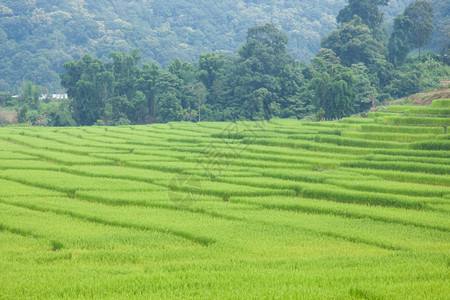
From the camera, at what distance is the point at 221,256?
10203 mm

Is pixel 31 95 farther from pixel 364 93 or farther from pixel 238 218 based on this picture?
pixel 238 218

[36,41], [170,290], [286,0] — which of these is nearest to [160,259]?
[170,290]

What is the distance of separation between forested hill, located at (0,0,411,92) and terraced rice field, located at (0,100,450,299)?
52445 millimetres

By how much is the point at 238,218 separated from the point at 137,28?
78.0 m

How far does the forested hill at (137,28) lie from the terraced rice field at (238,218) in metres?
52.4

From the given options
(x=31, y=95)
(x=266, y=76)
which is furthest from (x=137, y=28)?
(x=266, y=76)

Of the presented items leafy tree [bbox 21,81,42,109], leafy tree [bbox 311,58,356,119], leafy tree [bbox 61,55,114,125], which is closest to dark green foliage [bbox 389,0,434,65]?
leafy tree [bbox 311,58,356,119]

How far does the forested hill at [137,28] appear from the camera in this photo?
250 feet

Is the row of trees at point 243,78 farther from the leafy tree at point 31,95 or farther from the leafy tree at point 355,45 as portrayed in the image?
the leafy tree at point 31,95

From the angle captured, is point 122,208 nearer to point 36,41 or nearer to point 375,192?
point 375,192

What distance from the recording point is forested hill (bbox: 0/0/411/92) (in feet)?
250

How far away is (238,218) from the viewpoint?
13578mm

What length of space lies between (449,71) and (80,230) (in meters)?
42.2

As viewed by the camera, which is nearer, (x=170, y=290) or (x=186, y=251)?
(x=170, y=290)
